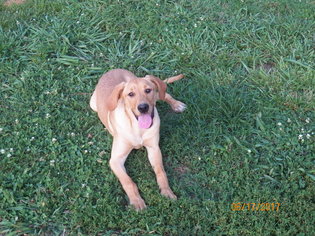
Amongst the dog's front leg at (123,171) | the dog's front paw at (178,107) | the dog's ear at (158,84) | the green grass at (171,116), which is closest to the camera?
the green grass at (171,116)

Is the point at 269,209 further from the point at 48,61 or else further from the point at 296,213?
the point at 48,61

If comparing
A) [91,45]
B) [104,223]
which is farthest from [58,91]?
[104,223]

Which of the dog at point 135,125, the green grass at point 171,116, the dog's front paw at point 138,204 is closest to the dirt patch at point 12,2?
the green grass at point 171,116

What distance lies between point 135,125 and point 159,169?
1.67ft

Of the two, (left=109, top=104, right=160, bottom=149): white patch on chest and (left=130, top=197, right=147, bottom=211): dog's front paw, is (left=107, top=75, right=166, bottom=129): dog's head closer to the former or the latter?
(left=109, top=104, right=160, bottom=149): white patch on chest

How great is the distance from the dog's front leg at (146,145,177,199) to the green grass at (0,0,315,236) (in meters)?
0.07

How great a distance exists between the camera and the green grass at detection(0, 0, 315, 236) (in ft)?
12.7

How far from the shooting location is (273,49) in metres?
6.28

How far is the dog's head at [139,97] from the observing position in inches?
164

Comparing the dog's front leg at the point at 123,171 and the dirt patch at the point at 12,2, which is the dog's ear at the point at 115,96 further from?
the dirt patch at the point at 12,2

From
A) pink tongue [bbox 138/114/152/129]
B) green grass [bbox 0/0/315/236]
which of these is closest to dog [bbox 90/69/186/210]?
pink tongue [bbox 138/114/152/129]

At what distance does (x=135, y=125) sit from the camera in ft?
14.3
